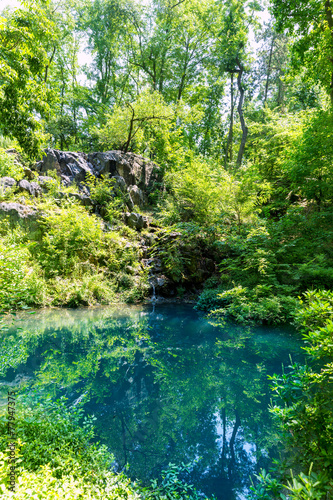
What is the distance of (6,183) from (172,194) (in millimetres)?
7621

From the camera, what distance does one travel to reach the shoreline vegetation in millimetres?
2193

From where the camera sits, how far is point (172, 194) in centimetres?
1439

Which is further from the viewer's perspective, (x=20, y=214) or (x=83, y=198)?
(x=83, y=198)

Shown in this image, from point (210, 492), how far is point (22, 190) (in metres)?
11.2

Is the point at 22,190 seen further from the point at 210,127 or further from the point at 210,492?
the point at 210,127

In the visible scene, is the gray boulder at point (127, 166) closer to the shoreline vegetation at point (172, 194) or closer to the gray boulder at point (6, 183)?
the shoreline vegetation at point (172, 194)

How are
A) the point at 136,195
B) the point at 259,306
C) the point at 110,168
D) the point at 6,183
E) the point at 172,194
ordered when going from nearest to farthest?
the point at 259,306 < the point at 6,183 < the point at 110,168 < the point at 136,195 < the point at 172,194

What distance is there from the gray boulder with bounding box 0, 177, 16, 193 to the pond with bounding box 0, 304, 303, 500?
5.21m

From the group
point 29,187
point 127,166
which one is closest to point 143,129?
point 127,166

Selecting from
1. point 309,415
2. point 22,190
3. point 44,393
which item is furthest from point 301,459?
point 22,190

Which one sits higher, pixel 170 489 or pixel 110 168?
pixel 110 168

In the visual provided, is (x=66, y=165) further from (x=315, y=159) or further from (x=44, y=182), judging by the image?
(x=315, y=159)

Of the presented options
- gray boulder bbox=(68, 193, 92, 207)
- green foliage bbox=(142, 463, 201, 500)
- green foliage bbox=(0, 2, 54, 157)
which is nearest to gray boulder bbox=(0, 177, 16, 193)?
gray boulder bbox=(68, 193, 92, 207)

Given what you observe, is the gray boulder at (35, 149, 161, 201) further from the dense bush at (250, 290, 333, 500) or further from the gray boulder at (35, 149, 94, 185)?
the dense bush at (250, 290, 333, 500)
